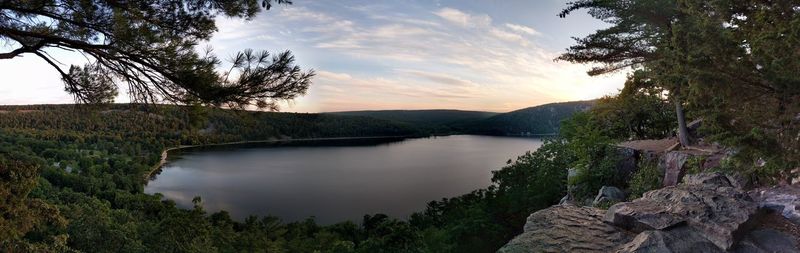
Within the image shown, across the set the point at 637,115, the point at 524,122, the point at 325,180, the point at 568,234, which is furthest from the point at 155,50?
the point at 524,122

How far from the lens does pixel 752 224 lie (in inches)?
194

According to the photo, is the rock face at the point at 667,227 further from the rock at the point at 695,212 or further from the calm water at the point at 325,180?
the calm water at the point at 325,180

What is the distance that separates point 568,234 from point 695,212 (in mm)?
1478

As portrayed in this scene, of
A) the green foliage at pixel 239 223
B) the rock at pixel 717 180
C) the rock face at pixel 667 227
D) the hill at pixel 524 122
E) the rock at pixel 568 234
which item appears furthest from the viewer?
the hill at pixel 524 122

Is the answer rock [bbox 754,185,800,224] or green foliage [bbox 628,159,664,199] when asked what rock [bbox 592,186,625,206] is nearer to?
green foliage [bbox 628,159,664,199]

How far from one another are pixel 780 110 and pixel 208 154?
100 metres

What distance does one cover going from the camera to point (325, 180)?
5834 centimetres

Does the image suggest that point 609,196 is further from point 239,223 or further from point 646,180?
point 239,223

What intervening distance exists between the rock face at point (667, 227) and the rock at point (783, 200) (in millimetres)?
20

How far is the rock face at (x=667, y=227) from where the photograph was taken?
4.55 metres

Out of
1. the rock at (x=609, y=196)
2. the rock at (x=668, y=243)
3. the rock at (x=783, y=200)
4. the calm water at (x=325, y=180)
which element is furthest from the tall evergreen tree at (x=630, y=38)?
the calm water at (x=325, y=180)

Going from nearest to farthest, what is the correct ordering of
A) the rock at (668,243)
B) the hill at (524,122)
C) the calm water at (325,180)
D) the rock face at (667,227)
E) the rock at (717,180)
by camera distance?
the rock at (668,243) → the rock face at (667,227) → the rock at (717,180) → the calm water at (325,180) → the hill at (524,122)

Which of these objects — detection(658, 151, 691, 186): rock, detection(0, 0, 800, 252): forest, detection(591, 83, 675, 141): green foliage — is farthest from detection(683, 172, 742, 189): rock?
detection(591, 83, 675, 141): green foliage

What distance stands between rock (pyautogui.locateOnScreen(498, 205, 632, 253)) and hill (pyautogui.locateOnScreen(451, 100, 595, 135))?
9426cm
